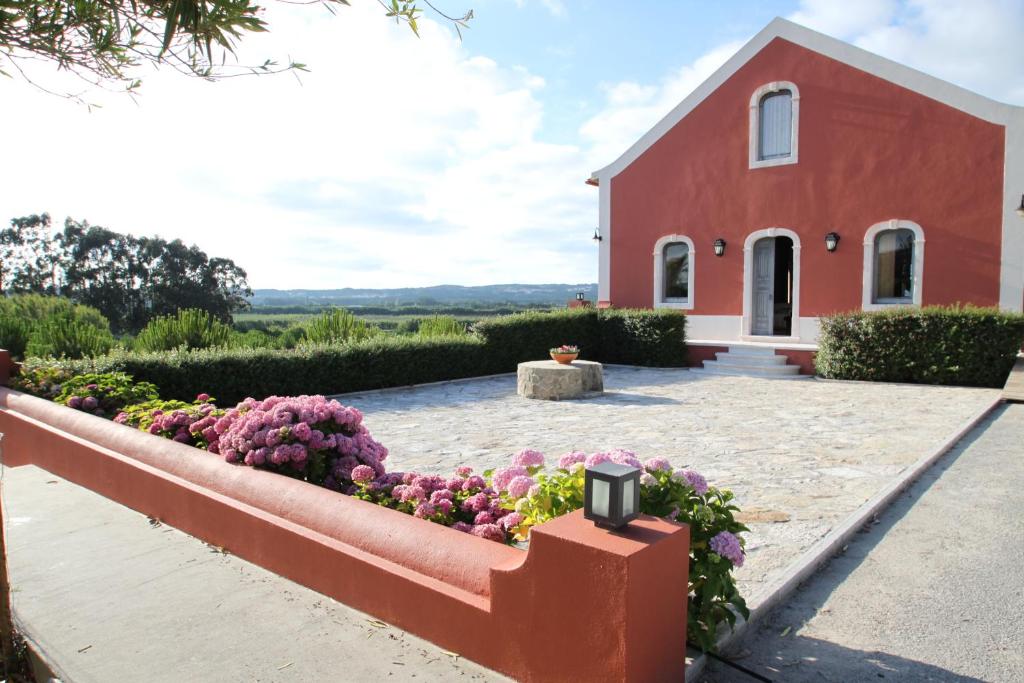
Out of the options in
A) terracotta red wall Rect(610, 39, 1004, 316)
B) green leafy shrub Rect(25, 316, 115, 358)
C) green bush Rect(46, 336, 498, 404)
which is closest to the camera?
green bush Rect(46, 336, 498, 404)

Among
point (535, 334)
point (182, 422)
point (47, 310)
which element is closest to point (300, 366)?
point (182, 422)

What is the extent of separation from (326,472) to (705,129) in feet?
47.1

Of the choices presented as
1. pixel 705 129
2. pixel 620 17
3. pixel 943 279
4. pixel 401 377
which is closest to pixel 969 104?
pixel 943 279

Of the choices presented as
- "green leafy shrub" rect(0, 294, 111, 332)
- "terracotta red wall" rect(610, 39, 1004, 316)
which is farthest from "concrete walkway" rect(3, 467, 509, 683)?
"terracotta red wall" rect(610, 39, 1004, 316)

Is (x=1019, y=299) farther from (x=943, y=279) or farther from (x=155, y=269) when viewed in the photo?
(x=155, y=269)

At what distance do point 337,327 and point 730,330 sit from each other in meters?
9.18

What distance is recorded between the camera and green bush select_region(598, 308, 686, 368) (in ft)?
47.3

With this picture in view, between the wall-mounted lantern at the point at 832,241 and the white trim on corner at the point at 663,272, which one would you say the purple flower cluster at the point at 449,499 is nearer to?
the wall-mounted lantern at the point at 832,241

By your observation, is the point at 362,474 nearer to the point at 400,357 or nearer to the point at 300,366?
the point at 300,366

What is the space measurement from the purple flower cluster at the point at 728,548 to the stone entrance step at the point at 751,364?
11.3 m

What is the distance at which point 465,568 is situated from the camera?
2615 millimetres

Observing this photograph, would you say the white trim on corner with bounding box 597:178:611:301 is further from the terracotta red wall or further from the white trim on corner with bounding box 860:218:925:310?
the white trim on corner with bounding box 860:218:925:310

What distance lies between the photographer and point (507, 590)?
7.72ft

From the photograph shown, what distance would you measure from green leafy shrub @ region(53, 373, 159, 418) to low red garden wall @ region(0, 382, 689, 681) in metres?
2.09
